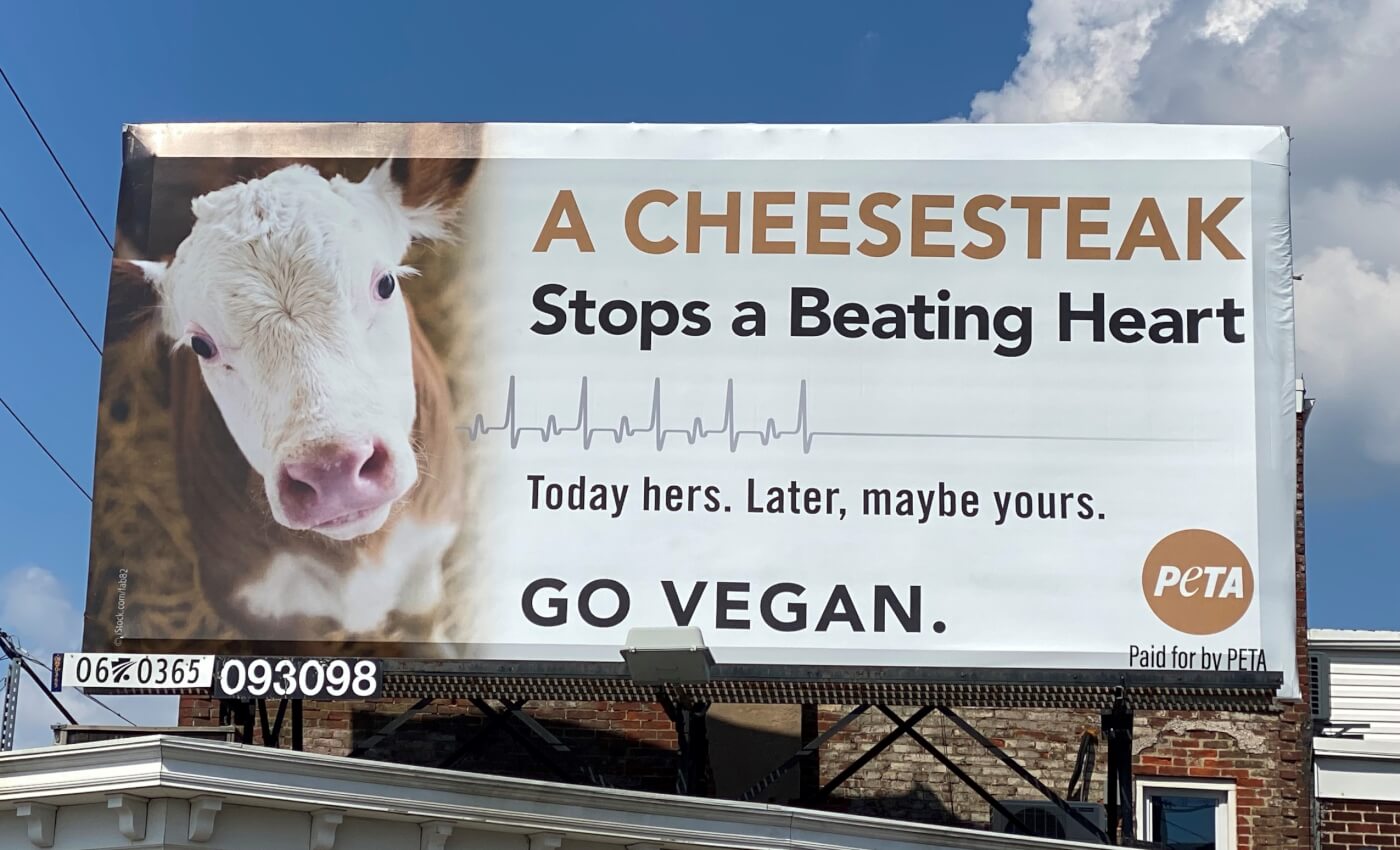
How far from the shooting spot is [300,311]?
1316cm

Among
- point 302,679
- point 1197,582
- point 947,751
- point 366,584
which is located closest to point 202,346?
point 366,584

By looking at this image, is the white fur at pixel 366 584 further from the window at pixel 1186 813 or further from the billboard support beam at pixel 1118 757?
the window at pixel 1186 813

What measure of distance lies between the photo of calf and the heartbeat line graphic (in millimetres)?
367

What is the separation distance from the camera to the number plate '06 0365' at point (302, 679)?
482 inches

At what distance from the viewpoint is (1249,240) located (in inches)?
504

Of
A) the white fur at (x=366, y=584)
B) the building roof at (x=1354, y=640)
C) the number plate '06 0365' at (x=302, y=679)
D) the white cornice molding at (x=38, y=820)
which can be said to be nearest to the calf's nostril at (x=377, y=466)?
the white fur at (x=366, y=584)

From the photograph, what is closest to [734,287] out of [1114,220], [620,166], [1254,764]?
[620,166]

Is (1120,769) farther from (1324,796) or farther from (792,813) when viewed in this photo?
(1324,796)

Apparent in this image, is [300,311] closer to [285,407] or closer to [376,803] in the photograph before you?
[285,407]

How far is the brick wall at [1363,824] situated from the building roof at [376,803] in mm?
5745

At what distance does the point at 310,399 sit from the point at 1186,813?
7.72 metres

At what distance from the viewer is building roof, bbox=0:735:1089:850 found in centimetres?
970

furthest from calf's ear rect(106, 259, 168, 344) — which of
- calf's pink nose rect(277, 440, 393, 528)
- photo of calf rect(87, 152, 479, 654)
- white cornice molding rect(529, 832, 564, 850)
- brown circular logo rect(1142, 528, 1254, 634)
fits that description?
brown circular logo rect(1142, 528, 1254, 634)

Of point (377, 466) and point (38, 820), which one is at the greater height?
point (377, 466)
